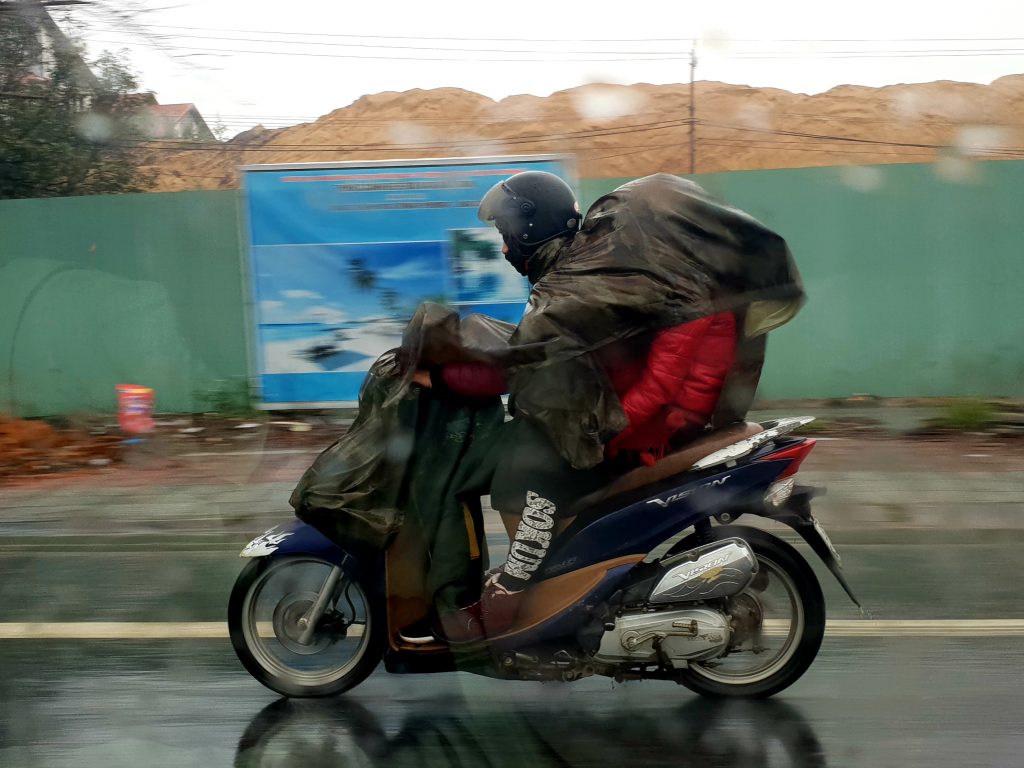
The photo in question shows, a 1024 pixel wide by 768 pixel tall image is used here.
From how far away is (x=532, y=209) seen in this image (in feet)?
11.9

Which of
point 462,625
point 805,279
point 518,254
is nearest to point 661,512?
point 462,625

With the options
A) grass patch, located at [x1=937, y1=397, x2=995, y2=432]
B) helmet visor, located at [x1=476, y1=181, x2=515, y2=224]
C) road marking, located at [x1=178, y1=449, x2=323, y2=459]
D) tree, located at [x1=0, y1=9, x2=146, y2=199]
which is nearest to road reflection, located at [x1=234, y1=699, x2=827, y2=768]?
helmet visor, located at [x1=476, y1=181, x2=515, y2=224]

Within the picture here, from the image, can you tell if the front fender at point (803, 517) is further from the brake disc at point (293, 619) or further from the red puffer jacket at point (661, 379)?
the brake disc at point (293, 619)

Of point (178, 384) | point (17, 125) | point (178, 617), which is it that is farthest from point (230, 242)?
point (178, 617)

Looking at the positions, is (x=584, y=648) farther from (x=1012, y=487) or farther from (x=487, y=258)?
(x=487, y=258)

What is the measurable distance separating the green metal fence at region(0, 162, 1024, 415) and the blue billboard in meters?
1.16

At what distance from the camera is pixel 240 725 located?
3791 millimetres

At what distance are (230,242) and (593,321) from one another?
824cm

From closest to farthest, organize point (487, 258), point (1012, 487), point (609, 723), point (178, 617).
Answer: point (609, 723) < point (178, 617) < point (1012, 487) < point (487, 258)

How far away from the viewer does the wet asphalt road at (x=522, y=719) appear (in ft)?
11.5

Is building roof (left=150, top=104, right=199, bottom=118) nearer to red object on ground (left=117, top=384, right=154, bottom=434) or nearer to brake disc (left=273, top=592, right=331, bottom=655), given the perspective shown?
red object on ground (left=117, top=384, right=154, bottom=434)

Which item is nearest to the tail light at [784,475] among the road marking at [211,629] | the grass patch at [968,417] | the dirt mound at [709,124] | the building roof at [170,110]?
the road marking at [211,629]

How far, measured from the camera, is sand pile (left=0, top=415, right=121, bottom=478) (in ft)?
30.3

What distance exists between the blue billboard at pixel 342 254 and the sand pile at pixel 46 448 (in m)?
1.50
